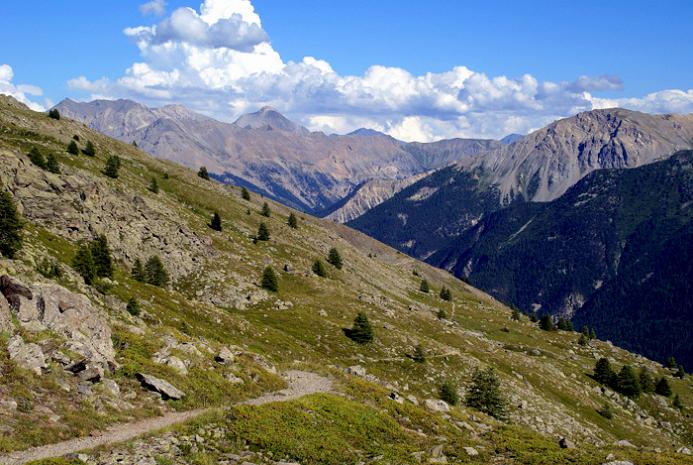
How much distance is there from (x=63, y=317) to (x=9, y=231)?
24.9m

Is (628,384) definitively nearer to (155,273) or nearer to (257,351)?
(257,351)

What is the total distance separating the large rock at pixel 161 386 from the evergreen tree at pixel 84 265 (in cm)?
2954

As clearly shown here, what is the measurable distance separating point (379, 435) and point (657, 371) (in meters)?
147

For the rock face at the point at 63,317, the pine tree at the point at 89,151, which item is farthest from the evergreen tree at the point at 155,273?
the pine tree at the point at 89,151

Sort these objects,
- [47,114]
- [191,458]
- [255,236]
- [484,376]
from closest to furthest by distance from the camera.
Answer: [191,458]
[484,376]
[255,236]
[47,114]

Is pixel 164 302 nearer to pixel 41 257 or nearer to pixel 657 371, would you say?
pixel 41 257

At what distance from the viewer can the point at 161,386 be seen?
2925 cm

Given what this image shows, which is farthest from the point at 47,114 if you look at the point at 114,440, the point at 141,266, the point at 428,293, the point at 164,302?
the point at 114,440

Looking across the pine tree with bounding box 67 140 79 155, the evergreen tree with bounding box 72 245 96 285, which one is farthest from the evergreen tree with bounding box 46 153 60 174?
the evergreen tree with bounding box 72 245 96 285

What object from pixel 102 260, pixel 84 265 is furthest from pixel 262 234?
pixel 84 265

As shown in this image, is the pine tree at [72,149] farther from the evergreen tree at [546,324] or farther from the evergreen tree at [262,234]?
the evergreen tree at [546,324]

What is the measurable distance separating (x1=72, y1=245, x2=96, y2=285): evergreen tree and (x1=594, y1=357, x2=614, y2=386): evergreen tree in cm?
10440

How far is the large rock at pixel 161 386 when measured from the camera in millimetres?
28984

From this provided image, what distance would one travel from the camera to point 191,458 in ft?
73.9
